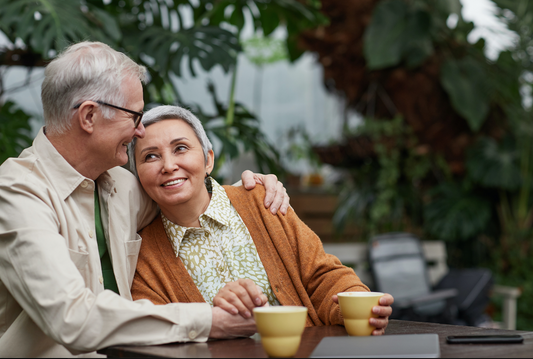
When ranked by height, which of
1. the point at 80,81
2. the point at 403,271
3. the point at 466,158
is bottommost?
the point at 403,271

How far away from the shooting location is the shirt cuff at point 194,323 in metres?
1.14

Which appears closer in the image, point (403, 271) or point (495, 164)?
point (403, 271)

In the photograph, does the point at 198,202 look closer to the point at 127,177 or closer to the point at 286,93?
the point at 127,177

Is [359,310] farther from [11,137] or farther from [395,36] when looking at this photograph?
[395,36]

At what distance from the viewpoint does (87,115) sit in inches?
53.9

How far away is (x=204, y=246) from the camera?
149cm

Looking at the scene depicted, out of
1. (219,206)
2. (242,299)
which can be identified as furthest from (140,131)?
(242,299)

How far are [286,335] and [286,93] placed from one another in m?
7.55

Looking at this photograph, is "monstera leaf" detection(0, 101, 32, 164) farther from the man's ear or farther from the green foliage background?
the green foliage background

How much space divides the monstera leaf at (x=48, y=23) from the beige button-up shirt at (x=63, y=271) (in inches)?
37.6

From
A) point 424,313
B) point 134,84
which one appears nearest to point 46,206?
point 134,84

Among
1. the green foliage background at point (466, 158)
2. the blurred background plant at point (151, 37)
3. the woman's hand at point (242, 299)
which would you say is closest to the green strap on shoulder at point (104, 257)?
the woman's hand at point (242, 299)

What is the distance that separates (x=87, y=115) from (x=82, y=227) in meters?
0.27

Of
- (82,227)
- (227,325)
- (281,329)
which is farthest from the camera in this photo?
(82,227)
